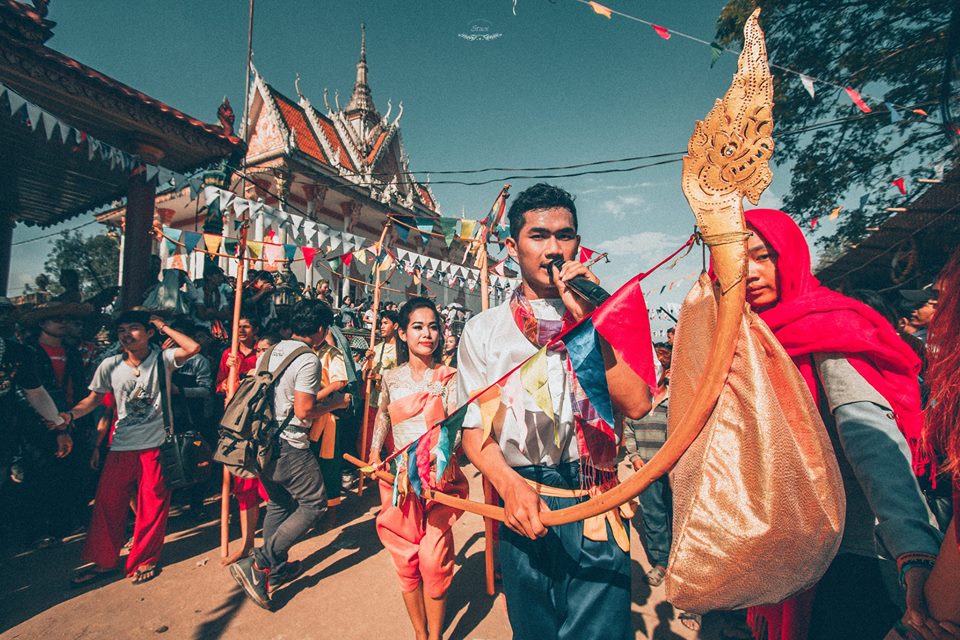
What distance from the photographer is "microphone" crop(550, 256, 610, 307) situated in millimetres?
1339

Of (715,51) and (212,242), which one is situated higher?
(715,51)

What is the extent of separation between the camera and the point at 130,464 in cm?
357

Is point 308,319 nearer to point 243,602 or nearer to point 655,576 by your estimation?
point 243,602

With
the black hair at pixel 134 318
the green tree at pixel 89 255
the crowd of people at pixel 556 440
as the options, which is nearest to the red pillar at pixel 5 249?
the crowd of people at pixel 556 440

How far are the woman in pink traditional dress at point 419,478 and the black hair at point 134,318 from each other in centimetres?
219

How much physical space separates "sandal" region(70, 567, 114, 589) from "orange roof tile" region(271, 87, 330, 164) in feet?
50.2

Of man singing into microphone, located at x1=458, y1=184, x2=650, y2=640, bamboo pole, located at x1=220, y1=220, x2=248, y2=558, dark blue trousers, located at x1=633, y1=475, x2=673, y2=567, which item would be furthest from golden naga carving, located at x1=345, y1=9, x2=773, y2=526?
bamboo pole, located at x1=220, y1=220, x2=248, y2=558

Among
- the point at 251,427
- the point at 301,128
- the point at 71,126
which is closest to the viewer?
the point at 251,427

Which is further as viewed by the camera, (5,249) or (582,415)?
(5,249)

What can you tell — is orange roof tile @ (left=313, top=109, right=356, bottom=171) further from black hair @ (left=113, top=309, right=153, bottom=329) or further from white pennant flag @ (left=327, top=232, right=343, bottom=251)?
black hair @ (left=113, top=309, right=153, bottom=329)

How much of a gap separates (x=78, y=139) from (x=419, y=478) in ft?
17.8

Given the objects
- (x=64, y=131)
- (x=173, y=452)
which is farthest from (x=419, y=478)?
(x=64, y=131)

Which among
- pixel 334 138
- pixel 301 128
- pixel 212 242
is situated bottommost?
pixel 212 242

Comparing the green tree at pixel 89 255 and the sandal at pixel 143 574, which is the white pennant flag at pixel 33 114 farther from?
the green tree at pixel 89 255
